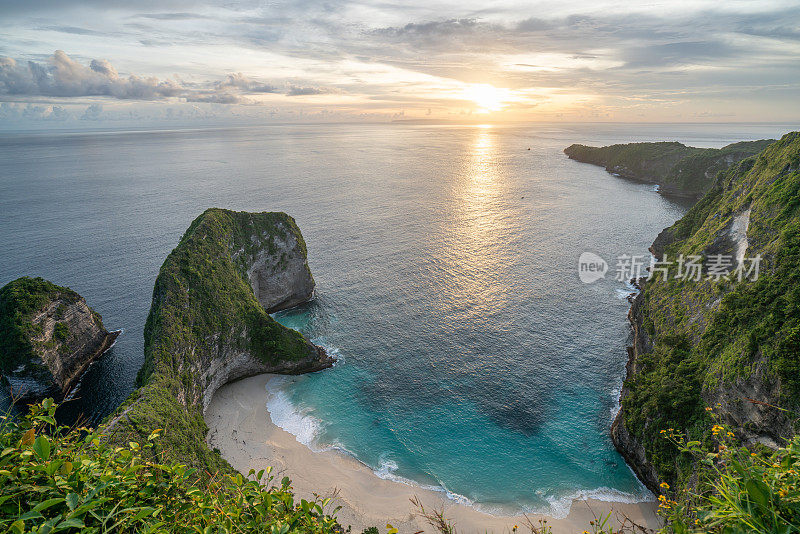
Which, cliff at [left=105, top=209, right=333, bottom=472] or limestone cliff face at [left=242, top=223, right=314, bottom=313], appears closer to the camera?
cliff at [left=105, top=209, right=333, bottom=472]

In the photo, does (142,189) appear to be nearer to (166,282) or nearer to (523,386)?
(166,282)

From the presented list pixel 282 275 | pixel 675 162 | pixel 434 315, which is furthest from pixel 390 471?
pixel 675 162

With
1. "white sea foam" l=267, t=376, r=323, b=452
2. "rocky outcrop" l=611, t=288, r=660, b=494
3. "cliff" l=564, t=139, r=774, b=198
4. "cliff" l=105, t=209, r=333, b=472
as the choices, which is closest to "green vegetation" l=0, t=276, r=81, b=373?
"cliff" l=105, t=209, r=333, b=472

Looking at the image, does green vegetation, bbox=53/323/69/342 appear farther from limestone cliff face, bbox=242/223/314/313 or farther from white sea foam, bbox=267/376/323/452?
white sea foam, bbox=267/376/323/452

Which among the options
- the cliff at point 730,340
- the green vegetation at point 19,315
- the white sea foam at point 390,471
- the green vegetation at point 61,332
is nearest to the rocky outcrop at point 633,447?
the cliff at point 730,340

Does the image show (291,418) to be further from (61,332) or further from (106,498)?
(106,498)

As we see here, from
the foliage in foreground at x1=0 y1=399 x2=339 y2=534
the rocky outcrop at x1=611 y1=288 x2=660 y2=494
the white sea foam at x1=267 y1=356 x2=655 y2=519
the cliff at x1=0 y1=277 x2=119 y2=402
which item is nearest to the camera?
the foliage in foreground at x1=0 y1=399 x2=339 y2=534

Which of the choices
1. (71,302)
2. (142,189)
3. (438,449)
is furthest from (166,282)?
(142,189)

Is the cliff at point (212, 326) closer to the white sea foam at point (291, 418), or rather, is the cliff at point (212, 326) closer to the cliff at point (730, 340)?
the white sea foam at point (291, 418)
